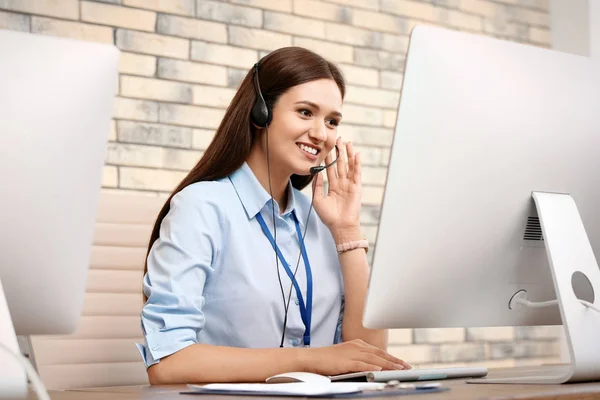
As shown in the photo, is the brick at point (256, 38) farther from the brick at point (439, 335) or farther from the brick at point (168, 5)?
the brick at point (439, 335)

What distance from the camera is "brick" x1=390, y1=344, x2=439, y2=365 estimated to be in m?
3.13

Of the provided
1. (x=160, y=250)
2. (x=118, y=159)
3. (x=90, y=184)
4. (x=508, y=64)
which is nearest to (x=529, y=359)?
(x=118, y=159)

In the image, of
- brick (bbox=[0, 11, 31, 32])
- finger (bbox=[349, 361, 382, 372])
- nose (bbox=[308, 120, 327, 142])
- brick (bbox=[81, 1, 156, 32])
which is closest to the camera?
finger (bbox=[349, 361, 382, 372])

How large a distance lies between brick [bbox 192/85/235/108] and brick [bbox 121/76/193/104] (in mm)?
26

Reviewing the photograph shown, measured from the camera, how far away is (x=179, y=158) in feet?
9.02

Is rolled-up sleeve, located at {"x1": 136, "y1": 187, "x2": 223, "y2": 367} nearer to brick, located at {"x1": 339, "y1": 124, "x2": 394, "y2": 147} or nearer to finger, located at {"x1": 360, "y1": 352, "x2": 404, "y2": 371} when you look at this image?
finger, located at {"x1": 360, "y1": 352, "x2": 404, "y2": 371}

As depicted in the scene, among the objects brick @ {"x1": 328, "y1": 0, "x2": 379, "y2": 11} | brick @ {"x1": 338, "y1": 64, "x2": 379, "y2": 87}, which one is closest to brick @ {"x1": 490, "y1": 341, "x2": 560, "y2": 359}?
brick @ {"x1": 338, "y1": 64, "x2": 379, "y2": 87}

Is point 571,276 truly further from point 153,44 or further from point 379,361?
point 153,44

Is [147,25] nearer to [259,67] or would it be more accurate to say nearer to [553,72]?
[259,67]

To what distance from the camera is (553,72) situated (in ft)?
4.03

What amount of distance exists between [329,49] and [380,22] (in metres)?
0.28

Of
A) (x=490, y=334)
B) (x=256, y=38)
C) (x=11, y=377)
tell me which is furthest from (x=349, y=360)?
(x=490, y=334)

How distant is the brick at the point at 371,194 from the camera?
10.4 feet

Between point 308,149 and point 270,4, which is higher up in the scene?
point 270,4
